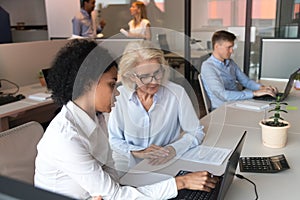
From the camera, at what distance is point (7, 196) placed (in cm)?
36

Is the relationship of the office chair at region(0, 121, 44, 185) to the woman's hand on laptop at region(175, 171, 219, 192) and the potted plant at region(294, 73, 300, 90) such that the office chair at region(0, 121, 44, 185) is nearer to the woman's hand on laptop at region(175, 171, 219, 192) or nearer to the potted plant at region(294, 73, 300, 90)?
the woman's hand on laptop at region(175, 171, 219, 192)

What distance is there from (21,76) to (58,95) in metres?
2.26

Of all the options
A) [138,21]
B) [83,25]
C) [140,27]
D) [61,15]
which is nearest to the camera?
[83,25]

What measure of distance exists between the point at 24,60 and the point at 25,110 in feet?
2.96

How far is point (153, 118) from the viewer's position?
193 centimetres

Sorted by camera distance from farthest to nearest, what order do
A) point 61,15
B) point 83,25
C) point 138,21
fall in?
1. point 61,15
2. point 138,21
3. point 83,25

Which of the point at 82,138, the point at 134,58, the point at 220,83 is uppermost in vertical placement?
the point at 134,58

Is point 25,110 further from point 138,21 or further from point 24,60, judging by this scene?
point 138,21

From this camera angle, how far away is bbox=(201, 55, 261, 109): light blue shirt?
2787mm

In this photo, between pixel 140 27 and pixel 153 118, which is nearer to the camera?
pixel 153 118

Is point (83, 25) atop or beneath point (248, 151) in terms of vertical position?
atop

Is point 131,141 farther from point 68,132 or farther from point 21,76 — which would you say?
point 21,76

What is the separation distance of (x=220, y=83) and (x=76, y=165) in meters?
1.99

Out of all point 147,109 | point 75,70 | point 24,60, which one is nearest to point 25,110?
point 24,60
